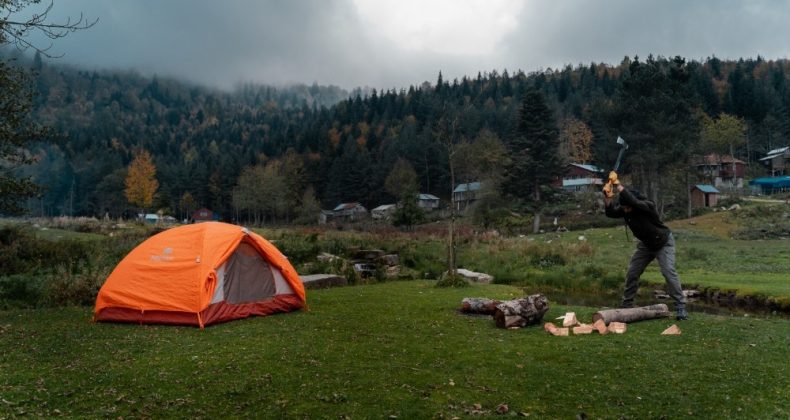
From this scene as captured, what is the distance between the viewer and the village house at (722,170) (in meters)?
70.1

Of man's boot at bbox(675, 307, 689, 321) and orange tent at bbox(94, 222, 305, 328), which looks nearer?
man's boot at bbox(675, 307, 689, 321)

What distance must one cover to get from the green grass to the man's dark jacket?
1.61m

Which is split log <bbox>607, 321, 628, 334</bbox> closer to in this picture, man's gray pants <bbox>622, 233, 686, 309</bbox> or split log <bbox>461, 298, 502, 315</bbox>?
man's gray pants <bbox>622, 233, 686, 309</bbox>

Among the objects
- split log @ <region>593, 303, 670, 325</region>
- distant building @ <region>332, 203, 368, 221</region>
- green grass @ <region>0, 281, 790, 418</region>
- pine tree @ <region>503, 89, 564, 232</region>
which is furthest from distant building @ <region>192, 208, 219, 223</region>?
split log @ <region>593, 303, 670, 325</region>

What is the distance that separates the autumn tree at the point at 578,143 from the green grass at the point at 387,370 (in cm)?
7417

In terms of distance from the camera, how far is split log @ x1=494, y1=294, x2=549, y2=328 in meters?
9.82

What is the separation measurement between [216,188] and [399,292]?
8489 centimetres

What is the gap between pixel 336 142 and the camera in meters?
108

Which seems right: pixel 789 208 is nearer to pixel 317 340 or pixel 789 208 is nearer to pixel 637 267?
pixel 637 267

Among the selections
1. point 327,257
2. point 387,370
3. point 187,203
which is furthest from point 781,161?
point 187,203

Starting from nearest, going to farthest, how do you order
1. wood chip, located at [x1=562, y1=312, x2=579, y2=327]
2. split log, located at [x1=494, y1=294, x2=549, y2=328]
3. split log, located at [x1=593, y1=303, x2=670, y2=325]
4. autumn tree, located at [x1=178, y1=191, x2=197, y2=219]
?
split log, located at [x1=593, y1=303, x2=670, y2=325], wood chip, located at [x1=562, y1=312, x2=579, y2=327], split log, located at [x1=494, y1=294, x2=549, y2=328], autumn tree, located at [x1=178, y1=191, x2=197, y2=219]

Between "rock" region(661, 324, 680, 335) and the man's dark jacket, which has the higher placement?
the man's dark jacket

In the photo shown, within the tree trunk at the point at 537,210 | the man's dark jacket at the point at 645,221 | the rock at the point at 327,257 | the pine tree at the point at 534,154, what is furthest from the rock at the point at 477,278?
the pine tree at the point at 534,154

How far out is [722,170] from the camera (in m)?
75.8
